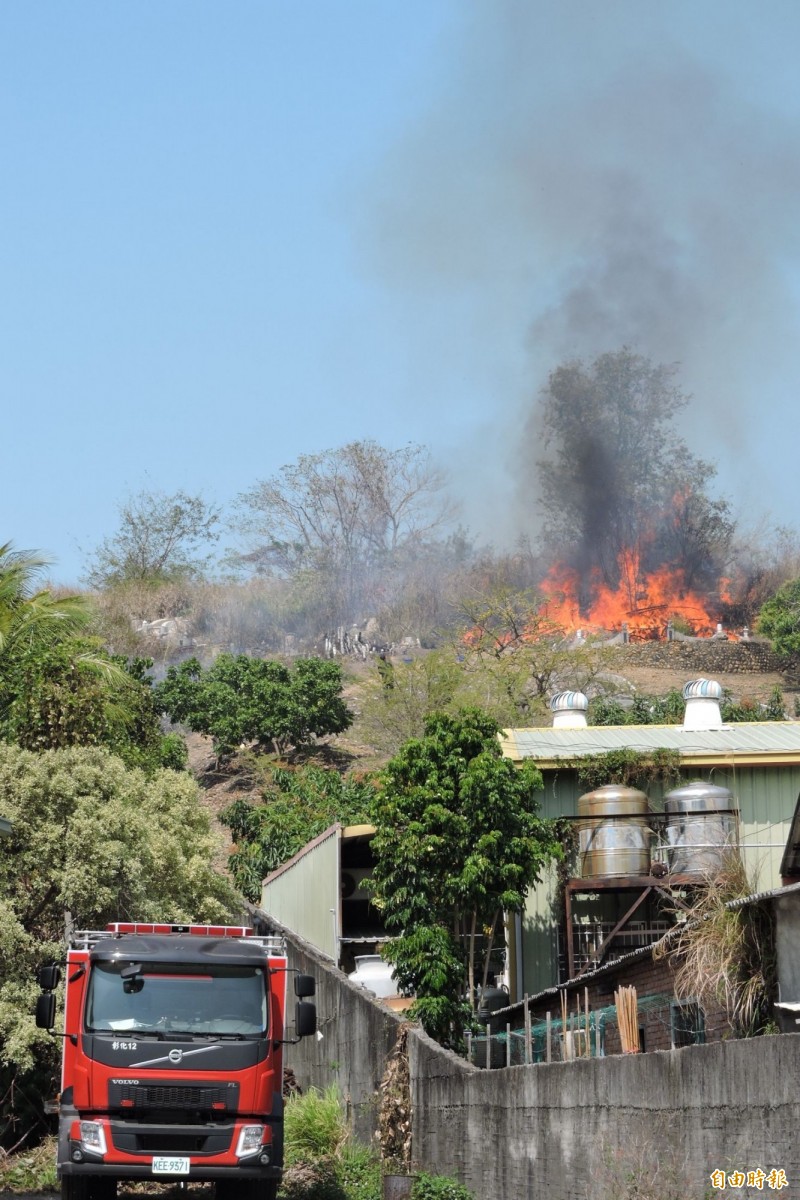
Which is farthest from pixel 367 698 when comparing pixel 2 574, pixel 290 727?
pixel 2 574

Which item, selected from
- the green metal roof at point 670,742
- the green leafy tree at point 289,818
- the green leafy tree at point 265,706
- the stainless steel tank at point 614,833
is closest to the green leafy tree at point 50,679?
the green leafy tree at point 289,818

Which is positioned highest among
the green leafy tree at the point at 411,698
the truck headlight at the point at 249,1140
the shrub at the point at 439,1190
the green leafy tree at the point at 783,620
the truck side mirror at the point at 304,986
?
the green leafy tree at the point at 783,620

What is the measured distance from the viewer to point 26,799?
27094 mm

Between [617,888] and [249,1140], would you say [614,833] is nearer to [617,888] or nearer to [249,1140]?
[617,888]

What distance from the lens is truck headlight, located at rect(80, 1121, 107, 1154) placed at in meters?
15.5

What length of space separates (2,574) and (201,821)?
773 cm

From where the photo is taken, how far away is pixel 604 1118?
46.6ft

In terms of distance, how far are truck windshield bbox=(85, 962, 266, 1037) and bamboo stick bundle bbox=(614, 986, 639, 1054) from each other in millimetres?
3824

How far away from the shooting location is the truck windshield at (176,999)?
1600 cm

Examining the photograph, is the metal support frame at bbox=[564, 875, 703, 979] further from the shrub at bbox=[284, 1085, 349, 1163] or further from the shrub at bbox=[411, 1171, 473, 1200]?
the shrub at bbox=[411, 1171, 473, 1200]

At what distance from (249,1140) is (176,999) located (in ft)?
5.34

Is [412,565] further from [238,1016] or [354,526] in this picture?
[238,1016]

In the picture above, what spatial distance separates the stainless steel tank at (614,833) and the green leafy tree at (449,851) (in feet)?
3.33

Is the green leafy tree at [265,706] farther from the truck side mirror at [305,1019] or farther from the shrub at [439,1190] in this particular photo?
the truck side mirror at [305,1019]
